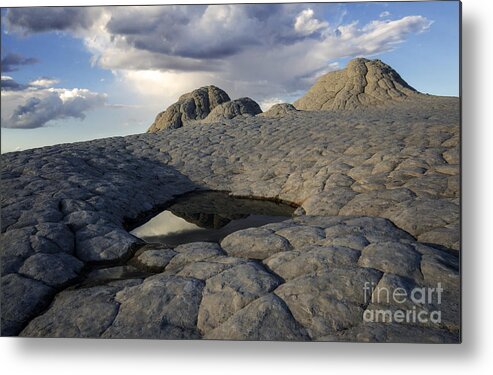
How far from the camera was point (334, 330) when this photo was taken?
2.81 metres

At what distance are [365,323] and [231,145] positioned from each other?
5758 millimetres

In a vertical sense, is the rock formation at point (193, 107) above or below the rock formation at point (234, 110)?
above

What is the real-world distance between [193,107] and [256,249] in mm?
20889

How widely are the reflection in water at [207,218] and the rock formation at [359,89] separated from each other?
1035 cm

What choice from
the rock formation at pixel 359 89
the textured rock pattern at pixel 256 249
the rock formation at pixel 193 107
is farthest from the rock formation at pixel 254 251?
the rock formation at pixel 193 107

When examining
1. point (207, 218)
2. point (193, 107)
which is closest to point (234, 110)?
point (193, 107)

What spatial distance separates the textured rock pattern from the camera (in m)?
2.95

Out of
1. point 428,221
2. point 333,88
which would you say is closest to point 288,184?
point 428,221

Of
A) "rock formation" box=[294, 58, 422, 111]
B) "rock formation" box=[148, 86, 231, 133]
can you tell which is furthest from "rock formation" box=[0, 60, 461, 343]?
"rock formation" box=[148, 86, 231, 133]

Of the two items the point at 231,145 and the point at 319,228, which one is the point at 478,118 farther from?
the point at 231,145

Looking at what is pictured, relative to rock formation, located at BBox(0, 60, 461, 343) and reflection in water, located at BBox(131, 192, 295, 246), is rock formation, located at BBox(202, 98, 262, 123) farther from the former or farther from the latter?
reflection in water, located at BBox(131, 192, 295, 246)

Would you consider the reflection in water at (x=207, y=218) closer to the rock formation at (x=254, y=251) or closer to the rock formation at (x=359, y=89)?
the rock formation at (x=254, y=251)

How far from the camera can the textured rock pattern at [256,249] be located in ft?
9.66

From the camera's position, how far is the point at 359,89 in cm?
1664
